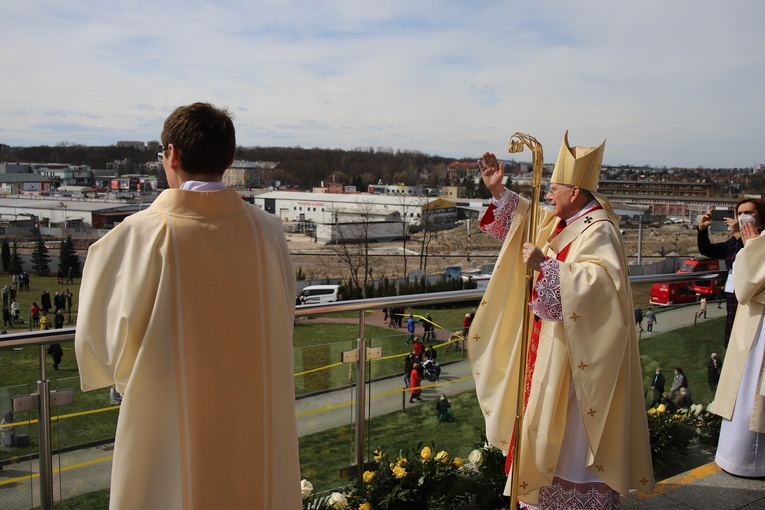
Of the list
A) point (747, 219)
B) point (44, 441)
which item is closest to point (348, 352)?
point (44, 441)

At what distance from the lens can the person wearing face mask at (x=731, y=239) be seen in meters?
4.72

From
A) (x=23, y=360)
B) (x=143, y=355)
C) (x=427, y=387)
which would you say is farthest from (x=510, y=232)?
(x=23, y=360)

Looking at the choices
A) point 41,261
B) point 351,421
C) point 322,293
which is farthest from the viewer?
point 41,261

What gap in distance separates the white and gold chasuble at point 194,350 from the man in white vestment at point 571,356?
1300mm

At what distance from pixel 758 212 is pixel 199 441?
4034 millimetres

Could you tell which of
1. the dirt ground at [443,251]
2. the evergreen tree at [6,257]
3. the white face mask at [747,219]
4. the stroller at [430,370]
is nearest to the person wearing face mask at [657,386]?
the white face mask at [747,219]

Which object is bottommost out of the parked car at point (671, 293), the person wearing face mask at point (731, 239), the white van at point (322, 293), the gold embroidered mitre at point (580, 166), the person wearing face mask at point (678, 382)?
the white van at point (322, 293)

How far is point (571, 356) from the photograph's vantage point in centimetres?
324

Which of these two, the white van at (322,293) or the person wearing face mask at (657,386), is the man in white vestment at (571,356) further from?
the white van at (322,293)

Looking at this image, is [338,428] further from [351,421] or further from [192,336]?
[192,336]

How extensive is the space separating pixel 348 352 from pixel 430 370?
0.57 m

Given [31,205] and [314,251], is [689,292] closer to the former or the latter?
[314,251]

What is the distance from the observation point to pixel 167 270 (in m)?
2.24

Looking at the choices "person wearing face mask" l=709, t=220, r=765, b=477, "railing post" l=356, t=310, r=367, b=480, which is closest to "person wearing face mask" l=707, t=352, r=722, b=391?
"person wearing face mask" l=709, t=220, r=765, b=477
